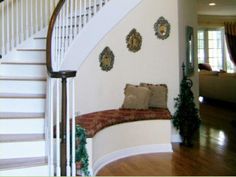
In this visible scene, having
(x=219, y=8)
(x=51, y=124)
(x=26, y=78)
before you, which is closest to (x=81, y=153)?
(x=51, y=124)

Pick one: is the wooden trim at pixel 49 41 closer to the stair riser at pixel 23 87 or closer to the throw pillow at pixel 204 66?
the stair riser at pixel 23 87

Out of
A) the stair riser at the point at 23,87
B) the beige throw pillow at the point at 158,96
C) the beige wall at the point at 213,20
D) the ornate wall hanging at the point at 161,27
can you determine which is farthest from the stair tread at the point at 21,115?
the beige wall at the point at 213,20

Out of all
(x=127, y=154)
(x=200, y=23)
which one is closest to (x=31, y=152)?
(x=127, y=154)

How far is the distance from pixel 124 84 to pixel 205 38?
27.4ft

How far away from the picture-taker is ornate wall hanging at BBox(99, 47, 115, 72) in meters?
5.21

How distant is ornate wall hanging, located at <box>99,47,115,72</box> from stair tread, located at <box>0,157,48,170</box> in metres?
2.26

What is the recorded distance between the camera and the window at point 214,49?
42.2ft

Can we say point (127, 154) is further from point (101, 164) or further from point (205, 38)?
point (205, 38)

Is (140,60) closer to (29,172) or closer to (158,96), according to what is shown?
(158,96)

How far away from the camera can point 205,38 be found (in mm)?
12836

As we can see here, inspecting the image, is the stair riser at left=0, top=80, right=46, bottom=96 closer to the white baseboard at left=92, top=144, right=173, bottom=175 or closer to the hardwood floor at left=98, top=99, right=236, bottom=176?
the white baseboard at left=92, top=144, right=173, bottom=175

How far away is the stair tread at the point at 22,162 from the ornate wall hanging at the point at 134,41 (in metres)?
2.77

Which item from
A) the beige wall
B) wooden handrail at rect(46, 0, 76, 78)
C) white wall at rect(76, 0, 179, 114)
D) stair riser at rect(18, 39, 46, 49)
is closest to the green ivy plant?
wooden handrail at rect(46, 0, 76, 78)

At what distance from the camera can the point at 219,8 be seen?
10531mm
